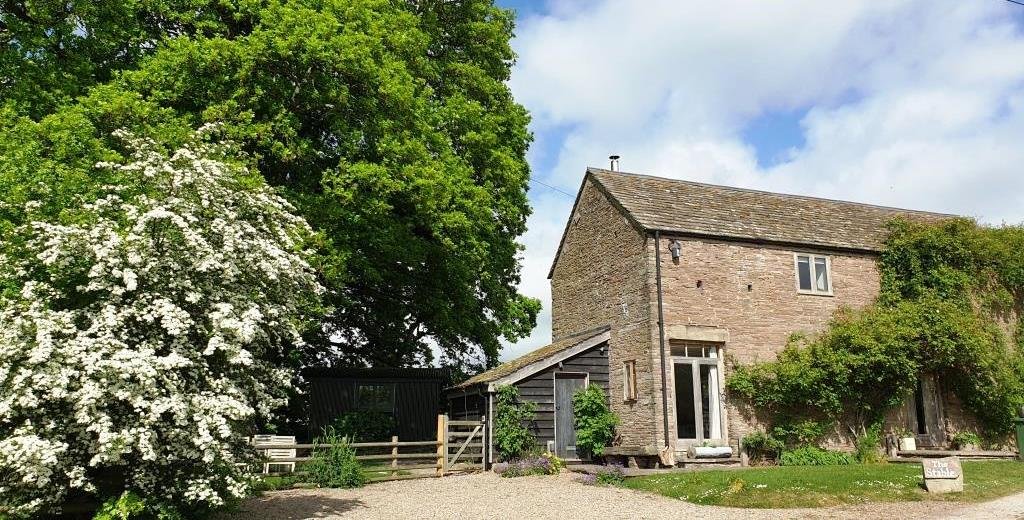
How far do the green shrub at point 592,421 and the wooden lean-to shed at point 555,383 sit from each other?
28 centimetres

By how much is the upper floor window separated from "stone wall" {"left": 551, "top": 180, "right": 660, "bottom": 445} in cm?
509

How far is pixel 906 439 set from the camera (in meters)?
20.4

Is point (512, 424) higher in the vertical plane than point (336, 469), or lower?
higher

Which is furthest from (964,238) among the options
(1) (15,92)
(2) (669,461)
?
(1) (15,92)

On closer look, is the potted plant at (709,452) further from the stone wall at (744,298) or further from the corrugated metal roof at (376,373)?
the corrugated metal roof at (376,373)

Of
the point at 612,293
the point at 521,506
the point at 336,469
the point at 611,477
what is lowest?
the point at 521,506

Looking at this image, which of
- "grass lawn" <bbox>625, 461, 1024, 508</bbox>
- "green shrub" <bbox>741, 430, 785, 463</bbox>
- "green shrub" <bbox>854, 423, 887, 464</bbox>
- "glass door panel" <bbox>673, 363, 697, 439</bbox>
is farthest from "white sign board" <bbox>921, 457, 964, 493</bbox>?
"glass door panel" <bbox>673, 363, 697, 439</bbox>

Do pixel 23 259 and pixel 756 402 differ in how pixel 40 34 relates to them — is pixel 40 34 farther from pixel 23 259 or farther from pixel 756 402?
pixel 756 402

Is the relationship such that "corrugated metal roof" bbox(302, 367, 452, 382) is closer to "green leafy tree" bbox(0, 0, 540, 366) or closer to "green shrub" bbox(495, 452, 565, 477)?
"green leafy tree" bbox(0, 0, 540, 366)

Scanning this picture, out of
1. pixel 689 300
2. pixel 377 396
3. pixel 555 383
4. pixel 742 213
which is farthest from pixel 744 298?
pixel 377 396

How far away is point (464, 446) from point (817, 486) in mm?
9337

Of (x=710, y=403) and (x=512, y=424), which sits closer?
(x=710, y=403)

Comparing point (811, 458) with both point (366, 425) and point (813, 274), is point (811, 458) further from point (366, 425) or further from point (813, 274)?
point (366, 425)

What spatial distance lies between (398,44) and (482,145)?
193 inches
